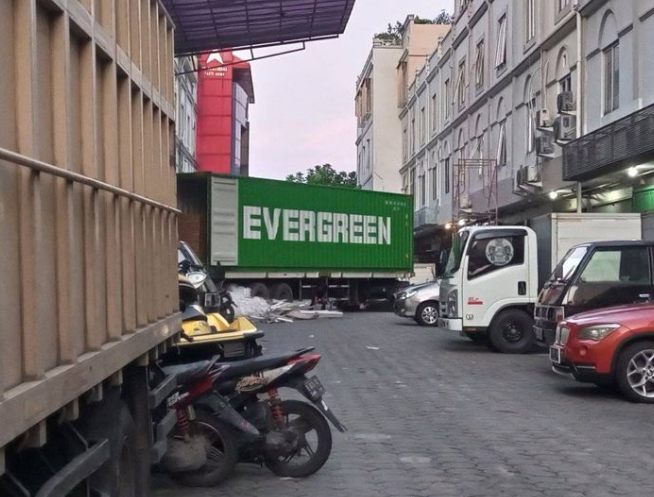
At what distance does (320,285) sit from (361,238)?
217 cm

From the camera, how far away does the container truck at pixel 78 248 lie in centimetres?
286

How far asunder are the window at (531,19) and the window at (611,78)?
20.5ft

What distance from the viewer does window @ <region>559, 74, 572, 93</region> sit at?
83.9 feet

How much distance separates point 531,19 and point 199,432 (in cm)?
2549

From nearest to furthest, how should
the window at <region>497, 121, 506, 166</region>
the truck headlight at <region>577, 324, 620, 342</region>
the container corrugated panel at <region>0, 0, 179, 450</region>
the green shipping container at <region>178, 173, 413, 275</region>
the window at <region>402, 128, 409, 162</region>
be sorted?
the container corrugated panel at <region>0, 0, 179, 450</region> < the truck headlight at <region>577, 324, 620, 342</region> < the green shipping container at <region>178, 173, 413, 275</region> < the window at <region>497, 121, 506, 166</region> < the window at <region>402, 128, 409, 162</region>

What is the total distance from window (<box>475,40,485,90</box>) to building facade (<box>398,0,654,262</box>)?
0.05m

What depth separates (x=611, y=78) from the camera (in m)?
22.6

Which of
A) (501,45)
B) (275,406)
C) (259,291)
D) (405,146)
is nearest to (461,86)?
(501,45)

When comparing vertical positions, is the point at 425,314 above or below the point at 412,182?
below

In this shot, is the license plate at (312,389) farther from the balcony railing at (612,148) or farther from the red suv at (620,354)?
the balcony railing at (612,148)

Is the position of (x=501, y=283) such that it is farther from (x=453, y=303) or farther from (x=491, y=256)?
(x=453, y=303)

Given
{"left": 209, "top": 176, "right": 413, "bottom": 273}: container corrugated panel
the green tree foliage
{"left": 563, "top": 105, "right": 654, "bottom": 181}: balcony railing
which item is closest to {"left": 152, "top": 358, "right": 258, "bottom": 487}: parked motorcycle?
{"left": 563, "top": 105, "right": 654, "bottom": 181}: balcony railing

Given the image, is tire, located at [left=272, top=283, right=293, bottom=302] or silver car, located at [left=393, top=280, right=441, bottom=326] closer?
silver car, located at [left=393, top=280, right=441, bottom=326]

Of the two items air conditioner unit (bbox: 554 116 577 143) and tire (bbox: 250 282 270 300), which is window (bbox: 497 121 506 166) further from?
tire (bbox: 250 282 270 300)
